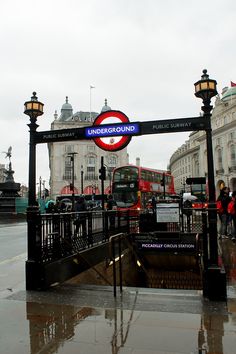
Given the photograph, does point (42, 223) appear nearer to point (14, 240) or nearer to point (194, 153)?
point (14, 240)

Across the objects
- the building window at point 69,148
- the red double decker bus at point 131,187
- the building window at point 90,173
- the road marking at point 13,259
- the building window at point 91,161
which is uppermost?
the building window at point 69,148

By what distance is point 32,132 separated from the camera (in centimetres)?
747

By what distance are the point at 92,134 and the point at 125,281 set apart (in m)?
6.82

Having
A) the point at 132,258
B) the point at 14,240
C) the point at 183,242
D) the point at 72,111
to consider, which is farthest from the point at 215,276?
the point at 72,111

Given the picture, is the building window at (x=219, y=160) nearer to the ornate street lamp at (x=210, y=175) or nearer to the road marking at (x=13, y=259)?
the road marking at (x=13, y=259)

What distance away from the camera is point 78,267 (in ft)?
27.9

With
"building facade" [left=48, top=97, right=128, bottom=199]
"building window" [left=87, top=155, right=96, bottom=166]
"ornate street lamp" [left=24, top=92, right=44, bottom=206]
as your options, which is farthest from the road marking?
"building window" [left=87, top=155, right=96, bottom=166]

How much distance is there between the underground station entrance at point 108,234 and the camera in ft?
21.0

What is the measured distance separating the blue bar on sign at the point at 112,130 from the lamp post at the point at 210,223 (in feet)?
4.44

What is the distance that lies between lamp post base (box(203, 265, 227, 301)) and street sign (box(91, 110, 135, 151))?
2907 mm

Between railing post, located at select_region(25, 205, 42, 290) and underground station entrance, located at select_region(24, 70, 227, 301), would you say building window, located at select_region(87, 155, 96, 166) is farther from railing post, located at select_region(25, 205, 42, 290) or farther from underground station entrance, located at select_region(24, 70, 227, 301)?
railing post, located at select_region(25, 205, 42, 290)

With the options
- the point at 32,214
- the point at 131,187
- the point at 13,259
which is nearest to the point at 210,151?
the point at 32,214

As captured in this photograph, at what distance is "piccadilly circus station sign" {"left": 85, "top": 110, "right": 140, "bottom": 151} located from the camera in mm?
6943

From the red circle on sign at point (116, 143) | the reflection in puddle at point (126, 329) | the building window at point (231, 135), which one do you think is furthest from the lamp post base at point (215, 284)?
the building window at point (231, 135)
